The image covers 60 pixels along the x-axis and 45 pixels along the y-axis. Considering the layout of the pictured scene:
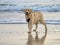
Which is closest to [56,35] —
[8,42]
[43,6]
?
[8,42]

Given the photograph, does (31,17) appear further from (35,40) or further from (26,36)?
(35,40)

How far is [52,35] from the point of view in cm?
434

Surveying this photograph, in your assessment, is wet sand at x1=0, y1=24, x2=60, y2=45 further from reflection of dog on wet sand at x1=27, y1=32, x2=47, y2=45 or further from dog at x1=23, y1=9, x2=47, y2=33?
dog at x1=23, y1=9, x2=47, y2=33

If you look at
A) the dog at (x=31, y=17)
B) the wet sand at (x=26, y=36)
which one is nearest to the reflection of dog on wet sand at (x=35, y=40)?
the wet sand at (x=26, y=36)

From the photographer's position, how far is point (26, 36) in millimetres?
4250

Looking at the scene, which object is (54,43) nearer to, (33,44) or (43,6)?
(33,44)

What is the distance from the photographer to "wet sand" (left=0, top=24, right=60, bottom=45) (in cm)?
387

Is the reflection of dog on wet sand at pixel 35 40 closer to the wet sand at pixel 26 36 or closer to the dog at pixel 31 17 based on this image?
the wet sand at pixel 26 36

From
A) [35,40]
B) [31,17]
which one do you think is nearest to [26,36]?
[35,40]

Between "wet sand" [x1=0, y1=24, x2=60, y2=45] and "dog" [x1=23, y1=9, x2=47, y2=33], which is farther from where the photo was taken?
"dog" [x1=23, y1=9, x2=47, y2=33]

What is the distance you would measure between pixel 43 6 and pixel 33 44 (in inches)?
196

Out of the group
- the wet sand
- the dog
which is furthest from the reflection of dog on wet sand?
the dog

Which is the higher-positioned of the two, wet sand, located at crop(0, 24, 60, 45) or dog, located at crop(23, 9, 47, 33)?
dog, located at crop(23, 9, 47, 33)

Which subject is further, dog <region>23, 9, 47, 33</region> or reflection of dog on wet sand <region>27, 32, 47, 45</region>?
dog <region>23, 9, 47, 33</region>
